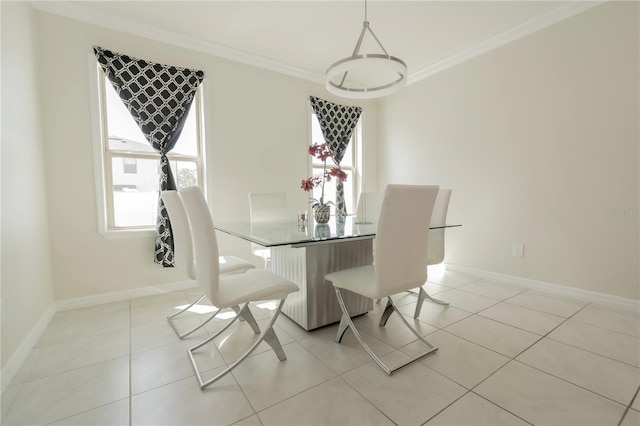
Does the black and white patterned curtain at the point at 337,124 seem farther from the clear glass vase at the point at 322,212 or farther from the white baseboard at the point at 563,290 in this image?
the white baseboard at the point at 563,290

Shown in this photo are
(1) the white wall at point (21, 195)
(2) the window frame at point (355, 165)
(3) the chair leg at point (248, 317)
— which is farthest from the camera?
(2) the window frame at point (355, 165)

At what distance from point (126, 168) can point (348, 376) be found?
8.98 feet

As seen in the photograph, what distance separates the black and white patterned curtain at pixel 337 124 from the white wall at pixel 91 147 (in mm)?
233

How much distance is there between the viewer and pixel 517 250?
3088mm

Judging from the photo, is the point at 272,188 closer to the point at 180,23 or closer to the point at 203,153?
the point at 203,153

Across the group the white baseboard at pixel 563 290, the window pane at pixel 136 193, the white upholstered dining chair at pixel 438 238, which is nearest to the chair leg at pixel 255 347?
the white upholstered dining chair at pixel 438 238

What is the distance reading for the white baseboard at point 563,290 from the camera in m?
2.43

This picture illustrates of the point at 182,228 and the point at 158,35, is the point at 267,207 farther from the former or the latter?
the point at 158,35

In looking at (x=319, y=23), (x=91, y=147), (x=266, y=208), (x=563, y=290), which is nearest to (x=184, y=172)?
(x=91, y=147)

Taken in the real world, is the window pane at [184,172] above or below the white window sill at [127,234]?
above

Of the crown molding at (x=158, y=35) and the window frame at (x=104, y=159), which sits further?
the window frame at (x=104, y=159)

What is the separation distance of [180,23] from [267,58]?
99 centimetres

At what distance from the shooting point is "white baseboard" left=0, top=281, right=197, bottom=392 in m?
1.60

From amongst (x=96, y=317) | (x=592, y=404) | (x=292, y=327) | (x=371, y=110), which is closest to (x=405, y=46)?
(x=371, y=110)
